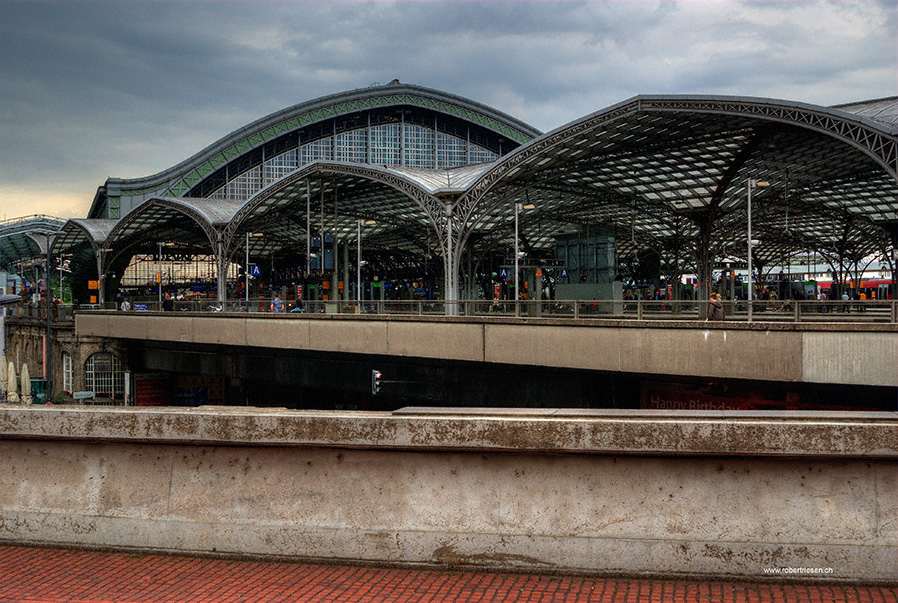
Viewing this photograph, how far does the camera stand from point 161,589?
6.19 metres

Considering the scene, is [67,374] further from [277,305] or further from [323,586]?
[323,586]

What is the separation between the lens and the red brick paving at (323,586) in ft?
19.2

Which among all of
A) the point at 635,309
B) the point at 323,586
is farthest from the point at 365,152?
the point at 323,586

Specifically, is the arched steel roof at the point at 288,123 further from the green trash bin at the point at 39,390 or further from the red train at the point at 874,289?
the green trash bin at the point at 39,390

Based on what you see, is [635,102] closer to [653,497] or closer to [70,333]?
[653,497]

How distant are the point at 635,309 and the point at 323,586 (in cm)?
1892

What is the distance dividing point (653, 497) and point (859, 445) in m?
1.67

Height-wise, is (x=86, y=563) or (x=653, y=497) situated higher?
(x=653, y=497)

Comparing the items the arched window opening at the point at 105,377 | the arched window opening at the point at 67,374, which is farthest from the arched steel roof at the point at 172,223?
the arched window opening at the point at 105,377

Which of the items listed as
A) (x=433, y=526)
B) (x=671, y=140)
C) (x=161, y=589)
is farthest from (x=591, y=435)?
(x=671, y=140)

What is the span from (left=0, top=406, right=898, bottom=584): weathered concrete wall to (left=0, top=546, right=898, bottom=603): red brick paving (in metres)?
0.15

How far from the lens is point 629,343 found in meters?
21.7

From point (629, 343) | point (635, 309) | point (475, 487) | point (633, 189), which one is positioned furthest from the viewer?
point (633, 189)

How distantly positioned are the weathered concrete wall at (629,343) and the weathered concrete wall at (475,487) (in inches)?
543
